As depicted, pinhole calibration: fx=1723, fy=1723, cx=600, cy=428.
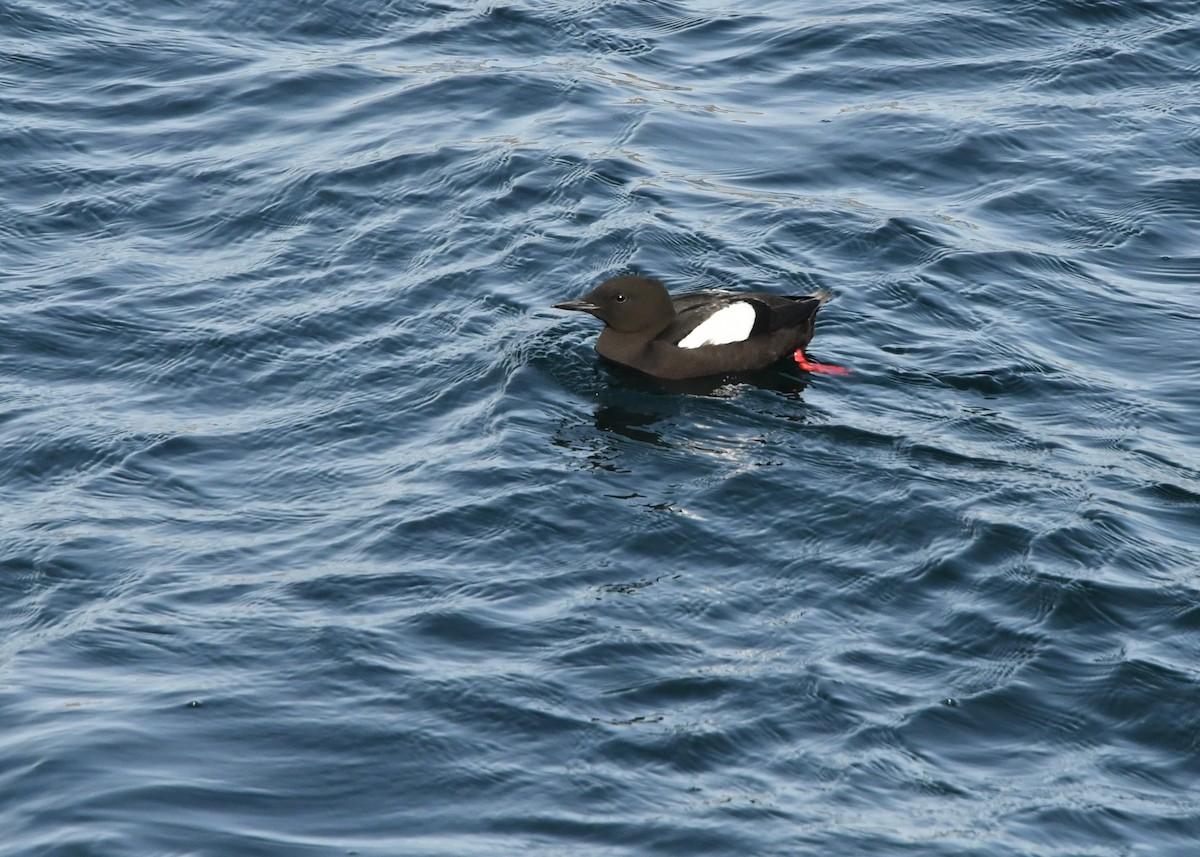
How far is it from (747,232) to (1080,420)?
324 centimetres

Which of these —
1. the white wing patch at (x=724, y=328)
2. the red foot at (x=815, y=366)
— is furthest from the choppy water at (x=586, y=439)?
the white wing patch at (x=724, y=328)

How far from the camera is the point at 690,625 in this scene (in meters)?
8.02

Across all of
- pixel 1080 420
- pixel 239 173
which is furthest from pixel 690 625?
pixel 239 173

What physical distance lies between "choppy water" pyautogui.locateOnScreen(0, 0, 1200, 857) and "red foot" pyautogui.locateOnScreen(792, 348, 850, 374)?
18cm

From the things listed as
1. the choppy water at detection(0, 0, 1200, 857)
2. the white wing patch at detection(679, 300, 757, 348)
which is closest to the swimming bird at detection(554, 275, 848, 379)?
the white wing patch at detection(679, 300, 757, 348)

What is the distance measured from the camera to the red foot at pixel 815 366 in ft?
35.4

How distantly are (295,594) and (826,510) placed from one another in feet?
9.06

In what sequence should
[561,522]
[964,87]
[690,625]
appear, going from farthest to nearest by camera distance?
1. [964,87]
2. [561,522]
3. [690,625]

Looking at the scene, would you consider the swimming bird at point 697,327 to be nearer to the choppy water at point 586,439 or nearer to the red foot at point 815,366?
the red foot at point 815,366

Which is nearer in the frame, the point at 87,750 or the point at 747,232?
the point at 87,750

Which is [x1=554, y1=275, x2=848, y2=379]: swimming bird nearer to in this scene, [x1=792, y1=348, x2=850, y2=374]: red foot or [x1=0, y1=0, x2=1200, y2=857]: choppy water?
[x1=792, y1=348, x2=850, y2=374]: red foot

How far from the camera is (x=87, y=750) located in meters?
7.23

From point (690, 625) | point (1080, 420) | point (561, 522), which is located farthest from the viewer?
point (1080, 420)

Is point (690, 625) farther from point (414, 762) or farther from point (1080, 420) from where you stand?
point (1080, 420)
